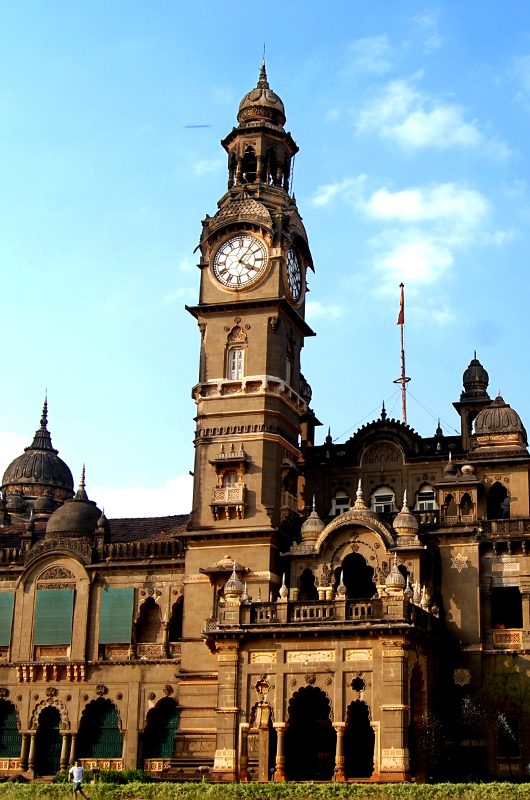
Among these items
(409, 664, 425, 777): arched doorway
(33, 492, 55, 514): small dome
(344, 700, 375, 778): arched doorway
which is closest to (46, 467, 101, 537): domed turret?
(33, 492, 55, 514): small dome

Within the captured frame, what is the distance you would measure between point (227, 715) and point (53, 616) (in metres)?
16.4

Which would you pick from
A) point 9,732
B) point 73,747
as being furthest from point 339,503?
point 9,732

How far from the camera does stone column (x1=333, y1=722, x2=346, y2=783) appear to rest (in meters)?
42.0

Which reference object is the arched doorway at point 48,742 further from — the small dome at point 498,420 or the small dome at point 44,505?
the small dome at point 498,420

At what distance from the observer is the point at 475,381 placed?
58.8 metres

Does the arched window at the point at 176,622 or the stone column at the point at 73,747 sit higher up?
the arched window at the point at 176,622

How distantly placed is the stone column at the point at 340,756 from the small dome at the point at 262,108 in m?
29.4

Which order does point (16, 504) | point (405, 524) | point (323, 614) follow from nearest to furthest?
point (323, 614) < point (405, 524) < point (16, 504)

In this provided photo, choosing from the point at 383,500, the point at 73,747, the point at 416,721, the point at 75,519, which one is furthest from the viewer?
the point at 75,519

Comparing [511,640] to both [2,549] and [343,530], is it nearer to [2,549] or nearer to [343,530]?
[343,530]

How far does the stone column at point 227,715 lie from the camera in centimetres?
4331

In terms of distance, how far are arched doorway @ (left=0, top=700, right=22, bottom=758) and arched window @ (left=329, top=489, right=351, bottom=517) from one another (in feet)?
56.1

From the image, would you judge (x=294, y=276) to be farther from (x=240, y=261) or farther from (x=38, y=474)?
(x=38, y=474)

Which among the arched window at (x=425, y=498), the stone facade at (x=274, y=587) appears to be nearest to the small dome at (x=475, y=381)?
the stone facade at (x=274, y=587)
